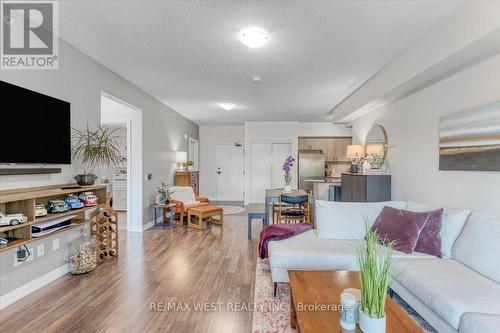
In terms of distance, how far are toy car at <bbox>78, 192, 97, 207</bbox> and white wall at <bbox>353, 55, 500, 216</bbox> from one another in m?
4.15

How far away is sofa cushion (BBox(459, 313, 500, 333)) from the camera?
1.43 m

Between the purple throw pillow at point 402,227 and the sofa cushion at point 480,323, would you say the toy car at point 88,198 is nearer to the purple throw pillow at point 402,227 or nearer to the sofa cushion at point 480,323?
the purple throw pillow at point 402,227

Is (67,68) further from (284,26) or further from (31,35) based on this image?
(284,26)

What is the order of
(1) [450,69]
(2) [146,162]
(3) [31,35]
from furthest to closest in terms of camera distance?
1. (2) [146,162]
2. (1) [450,69]
3. (3) [31,35]

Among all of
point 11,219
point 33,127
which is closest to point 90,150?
point 33,127

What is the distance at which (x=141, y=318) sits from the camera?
221 cm

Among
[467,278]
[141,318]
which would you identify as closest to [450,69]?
[467,278]

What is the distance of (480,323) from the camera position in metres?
1.48

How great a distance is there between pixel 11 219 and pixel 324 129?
7.65m

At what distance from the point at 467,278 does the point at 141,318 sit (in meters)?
2.55

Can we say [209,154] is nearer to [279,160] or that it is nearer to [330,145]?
[279,160]

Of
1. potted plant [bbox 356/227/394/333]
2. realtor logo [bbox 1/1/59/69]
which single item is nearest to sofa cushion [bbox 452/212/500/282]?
potted plant [bbox 356/227/394/333]

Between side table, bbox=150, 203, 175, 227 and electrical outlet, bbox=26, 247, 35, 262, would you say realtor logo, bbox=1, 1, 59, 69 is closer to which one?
electrical outlet, bbox=26, 247, 35, 262

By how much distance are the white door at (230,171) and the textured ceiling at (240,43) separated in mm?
4348
